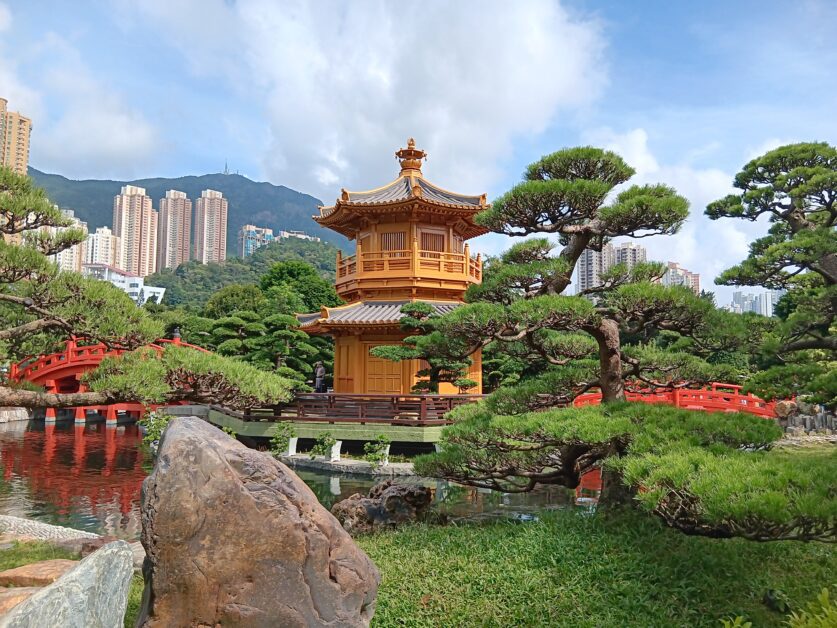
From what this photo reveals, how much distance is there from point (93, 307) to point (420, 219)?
12578 millimetres

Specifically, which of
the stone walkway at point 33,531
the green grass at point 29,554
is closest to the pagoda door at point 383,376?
the stone walkway at point 33,531

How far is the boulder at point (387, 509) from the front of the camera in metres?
8.54

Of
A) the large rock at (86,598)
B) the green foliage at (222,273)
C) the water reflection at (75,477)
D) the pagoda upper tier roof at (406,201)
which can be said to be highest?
the green foliage at (222,273)

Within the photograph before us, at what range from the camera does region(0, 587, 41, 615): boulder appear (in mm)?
4268

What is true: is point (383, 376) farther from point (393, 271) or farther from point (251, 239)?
point (251, 239)

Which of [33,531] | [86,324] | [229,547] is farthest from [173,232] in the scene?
[229,547]

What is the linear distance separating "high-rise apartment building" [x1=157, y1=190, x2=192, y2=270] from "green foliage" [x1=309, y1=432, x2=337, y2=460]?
137m

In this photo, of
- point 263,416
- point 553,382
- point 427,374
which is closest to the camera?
point 553,382

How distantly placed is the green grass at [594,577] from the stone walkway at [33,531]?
17.5 feet

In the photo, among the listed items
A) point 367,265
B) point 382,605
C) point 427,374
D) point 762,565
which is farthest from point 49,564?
point 367,265

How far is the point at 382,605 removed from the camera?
4922mm

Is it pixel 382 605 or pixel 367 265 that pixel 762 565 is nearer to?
pixel 382 605

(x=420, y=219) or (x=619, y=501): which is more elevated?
(x=420, y=219)

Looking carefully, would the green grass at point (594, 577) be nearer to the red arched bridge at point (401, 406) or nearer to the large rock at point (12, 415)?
the red arched bridge at point (401, 406)
